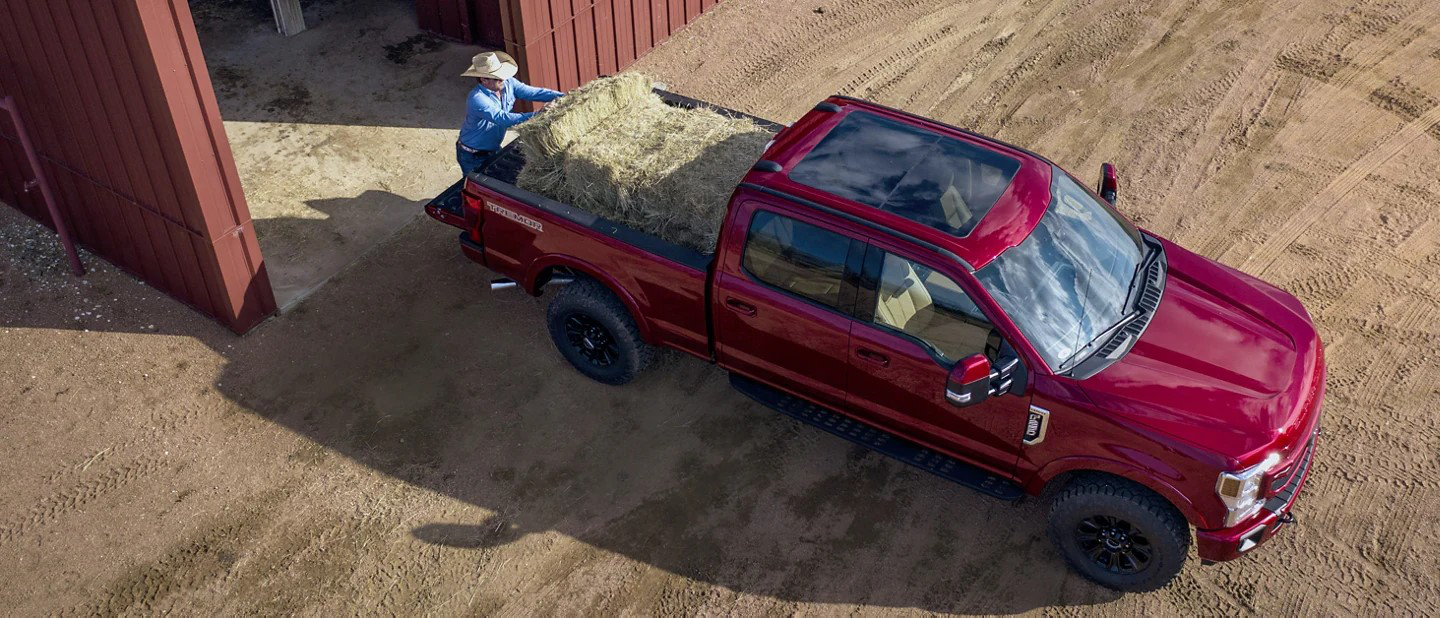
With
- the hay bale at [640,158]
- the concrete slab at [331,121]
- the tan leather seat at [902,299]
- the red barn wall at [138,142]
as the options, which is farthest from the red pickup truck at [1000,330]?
the concrete slab at [331,121]

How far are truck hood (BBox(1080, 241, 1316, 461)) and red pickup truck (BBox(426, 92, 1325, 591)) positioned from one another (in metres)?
0.01

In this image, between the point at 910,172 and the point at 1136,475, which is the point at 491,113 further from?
the point at 1136,475

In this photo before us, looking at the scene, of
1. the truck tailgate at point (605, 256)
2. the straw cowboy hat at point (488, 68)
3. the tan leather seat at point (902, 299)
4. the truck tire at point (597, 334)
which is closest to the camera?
the tan leather seat at point (902, 299)

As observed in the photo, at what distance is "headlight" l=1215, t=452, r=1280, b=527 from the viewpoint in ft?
19.5

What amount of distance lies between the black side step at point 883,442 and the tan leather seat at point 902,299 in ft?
2.94

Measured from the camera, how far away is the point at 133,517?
7.37m

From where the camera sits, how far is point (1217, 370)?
631 cm

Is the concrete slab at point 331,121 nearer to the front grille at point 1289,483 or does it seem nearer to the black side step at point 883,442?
the black side step at point 883,442

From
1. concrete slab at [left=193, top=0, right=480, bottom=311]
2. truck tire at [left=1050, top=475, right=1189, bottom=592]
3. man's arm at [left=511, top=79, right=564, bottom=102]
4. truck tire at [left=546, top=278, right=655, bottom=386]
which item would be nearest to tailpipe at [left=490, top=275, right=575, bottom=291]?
truck tire at [left=546, top=278, right=655, bottom=386]

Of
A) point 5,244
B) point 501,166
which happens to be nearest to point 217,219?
point 501,166

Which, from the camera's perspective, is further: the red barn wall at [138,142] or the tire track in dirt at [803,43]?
the tire track in dirt at [803,43]

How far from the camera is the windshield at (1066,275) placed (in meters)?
6.32

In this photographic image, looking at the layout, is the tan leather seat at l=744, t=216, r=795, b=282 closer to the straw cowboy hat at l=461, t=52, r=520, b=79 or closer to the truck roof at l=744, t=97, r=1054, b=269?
the truck roof at l=744, t=97, r=1054, b=269

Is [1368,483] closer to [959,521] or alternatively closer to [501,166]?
[959,521]
